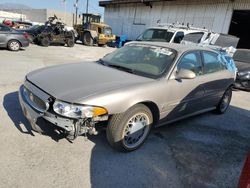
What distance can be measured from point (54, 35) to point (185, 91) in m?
14.6

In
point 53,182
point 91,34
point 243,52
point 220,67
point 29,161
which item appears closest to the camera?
point 53,182

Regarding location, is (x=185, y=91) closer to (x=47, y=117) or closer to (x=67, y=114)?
(x=67, y=114)

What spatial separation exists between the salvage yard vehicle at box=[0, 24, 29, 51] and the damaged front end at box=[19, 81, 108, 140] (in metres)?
10.3

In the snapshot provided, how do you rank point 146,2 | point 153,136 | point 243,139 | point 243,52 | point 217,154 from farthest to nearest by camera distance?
Result: point 146,2 < point 243,52 < point 243,139 < point 153,136 < point 217,154

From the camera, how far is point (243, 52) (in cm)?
1020

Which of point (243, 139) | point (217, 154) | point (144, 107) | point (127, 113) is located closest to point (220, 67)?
point (243, 139)

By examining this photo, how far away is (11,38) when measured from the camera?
39.2ft

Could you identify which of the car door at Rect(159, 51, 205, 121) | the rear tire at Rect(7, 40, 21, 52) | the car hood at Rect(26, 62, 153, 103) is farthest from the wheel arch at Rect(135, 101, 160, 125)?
the rear tire at Rect(7, 40, 21, 52)

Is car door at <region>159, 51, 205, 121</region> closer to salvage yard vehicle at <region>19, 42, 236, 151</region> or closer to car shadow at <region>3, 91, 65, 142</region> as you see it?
salvage yard vehicle at <region>19, 42, 236, 151</region>

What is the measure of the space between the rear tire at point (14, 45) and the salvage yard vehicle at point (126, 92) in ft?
31.5

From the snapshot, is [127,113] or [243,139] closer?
[127,113]

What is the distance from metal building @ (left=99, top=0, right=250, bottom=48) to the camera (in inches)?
615

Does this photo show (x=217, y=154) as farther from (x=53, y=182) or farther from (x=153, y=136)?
(x=53, y=182)

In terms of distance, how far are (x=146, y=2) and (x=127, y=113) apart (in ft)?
66.6
